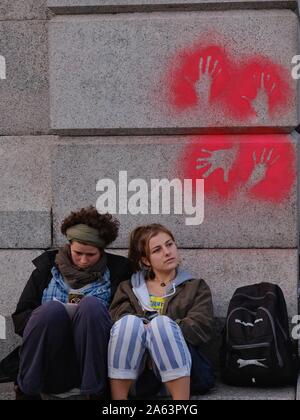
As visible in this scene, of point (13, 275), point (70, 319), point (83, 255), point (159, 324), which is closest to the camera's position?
point (159, 324)

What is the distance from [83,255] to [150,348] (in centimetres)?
79

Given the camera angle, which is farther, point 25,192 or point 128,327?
point 25,192

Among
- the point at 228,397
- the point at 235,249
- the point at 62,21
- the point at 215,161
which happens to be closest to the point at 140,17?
the point at 62,21

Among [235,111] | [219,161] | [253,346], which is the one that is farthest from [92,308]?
[235,111]

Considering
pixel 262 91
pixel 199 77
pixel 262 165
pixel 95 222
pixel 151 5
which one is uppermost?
pixel 151 5

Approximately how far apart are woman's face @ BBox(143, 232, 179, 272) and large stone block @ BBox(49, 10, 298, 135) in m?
0.84

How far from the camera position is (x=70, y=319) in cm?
514

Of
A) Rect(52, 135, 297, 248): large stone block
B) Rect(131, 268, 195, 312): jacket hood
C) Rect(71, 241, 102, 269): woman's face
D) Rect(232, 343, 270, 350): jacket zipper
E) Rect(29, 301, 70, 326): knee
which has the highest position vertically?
Rect(52, 135, 297, 248): large stone block

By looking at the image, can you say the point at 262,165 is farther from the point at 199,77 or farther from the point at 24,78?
the point at 24,78

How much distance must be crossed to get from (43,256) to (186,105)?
4.42 ft

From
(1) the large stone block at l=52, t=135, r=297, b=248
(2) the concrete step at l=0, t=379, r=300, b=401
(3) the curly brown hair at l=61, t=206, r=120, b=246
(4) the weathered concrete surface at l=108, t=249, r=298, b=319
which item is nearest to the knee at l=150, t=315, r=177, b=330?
(2) the concrete step at l=0, t=379, r=300, b=401

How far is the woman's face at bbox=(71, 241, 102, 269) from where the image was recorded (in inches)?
216

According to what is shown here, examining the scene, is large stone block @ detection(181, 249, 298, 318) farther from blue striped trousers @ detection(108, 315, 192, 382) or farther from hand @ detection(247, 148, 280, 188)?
blue striped trousers @ detection(108, 315, 192, 382)

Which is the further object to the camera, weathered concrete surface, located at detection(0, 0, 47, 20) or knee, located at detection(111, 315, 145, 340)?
weathered concrete surface, located at detection(0, 0, 47, 20)
